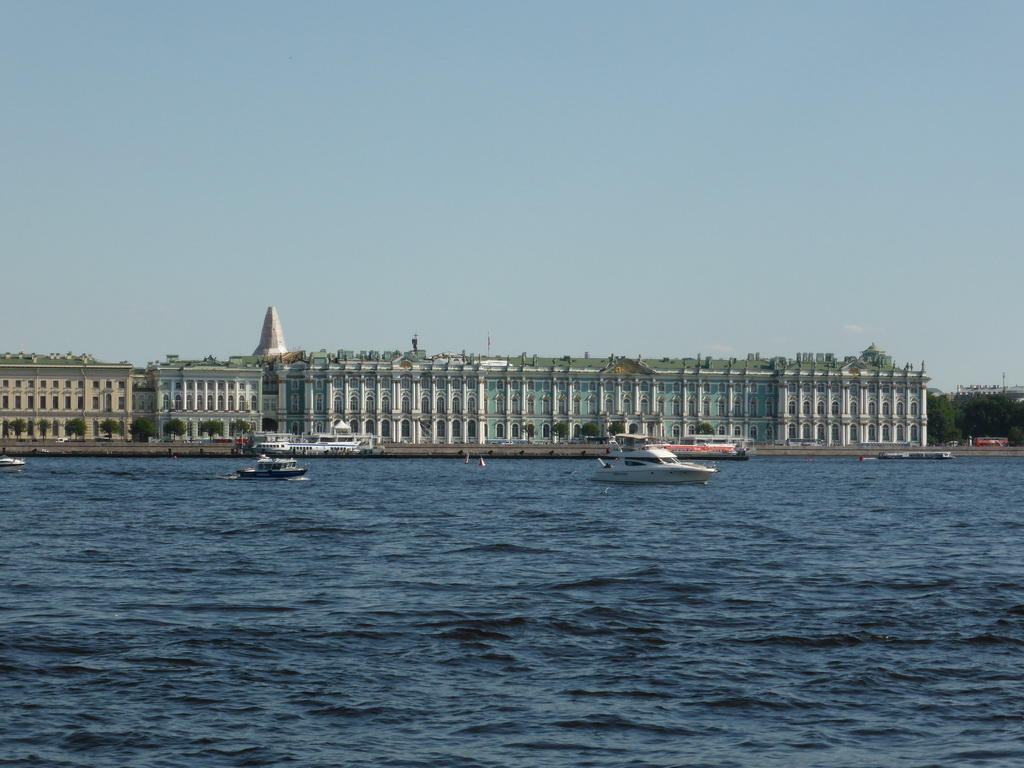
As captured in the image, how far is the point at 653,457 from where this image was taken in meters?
55.9

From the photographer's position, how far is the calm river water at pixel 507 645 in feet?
41.2

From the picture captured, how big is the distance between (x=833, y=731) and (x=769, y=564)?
12.5 meters

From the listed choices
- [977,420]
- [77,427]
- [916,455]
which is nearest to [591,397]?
[916,455]

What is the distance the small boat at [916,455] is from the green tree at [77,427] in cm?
6650

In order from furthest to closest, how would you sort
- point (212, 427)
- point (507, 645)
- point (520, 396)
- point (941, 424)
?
point (941, 424), point (520, 396), point (212, 427), point (507, 645)

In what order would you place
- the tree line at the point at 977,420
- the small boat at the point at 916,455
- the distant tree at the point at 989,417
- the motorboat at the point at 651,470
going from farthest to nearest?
the distant tree at the point at 989,417 → the tree line at the point at 977,420 → the small boat at the point at 916,455 → the motorboat at the point at 651,470

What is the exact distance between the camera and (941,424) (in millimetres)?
138625

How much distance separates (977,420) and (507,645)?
12676 centimetres

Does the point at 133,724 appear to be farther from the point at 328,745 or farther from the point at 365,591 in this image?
the point at 365,591

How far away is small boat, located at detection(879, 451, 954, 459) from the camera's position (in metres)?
112

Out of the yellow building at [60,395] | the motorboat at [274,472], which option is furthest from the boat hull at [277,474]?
the yellow building at [60,395]

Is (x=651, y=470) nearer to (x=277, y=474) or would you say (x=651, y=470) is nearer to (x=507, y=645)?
(x=277, y=474)

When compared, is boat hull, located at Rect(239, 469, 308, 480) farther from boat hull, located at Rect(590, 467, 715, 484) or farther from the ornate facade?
the ornate facade

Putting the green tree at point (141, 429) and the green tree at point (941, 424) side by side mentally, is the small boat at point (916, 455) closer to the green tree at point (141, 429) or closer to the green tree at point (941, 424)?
the green tree at point (941, 424)
